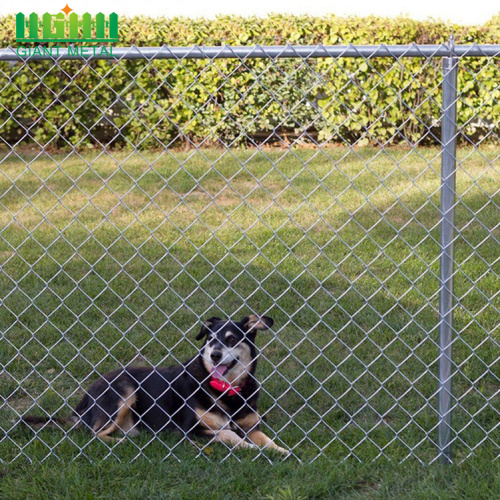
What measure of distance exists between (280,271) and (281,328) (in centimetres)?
111

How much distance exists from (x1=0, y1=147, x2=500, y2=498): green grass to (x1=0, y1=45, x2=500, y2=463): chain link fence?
2cm

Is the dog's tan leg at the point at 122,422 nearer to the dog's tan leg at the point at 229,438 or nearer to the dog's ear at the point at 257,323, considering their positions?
the dog's tan leg at the point at 229,438

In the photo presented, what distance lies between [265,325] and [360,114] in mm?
Result: 6197

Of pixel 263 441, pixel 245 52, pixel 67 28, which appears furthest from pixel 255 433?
pixel 67 28

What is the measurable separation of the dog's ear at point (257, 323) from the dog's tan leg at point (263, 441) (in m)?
0.47

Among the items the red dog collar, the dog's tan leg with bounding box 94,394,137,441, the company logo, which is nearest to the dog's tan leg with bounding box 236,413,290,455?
the red dog collar

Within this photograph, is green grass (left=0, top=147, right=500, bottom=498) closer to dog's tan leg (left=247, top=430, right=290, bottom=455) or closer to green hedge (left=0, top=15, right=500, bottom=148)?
dog's tan leg (left=247, top=430, right=290, bottom=455)

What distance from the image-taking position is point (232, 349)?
3.46 m

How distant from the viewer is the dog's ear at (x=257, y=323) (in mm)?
3428

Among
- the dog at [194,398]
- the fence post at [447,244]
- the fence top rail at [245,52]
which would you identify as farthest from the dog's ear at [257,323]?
the fence top rail at [245,52]

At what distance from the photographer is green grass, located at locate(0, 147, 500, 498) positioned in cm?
314

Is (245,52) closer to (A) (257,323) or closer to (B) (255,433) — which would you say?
(A) (257,323)

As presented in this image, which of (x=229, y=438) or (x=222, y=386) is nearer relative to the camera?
(x=229, y=438)

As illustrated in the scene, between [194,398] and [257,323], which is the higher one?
[257,323]
